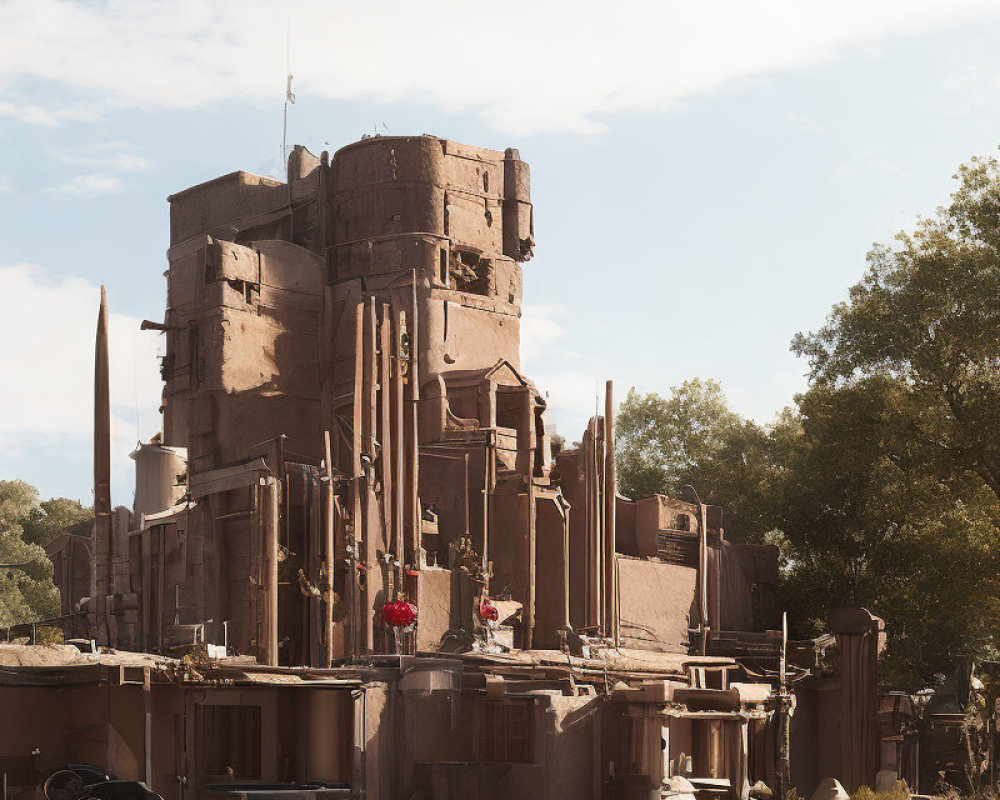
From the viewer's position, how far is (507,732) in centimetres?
2672

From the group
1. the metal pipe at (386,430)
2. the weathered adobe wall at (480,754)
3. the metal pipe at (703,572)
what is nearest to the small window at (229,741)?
the weathered adobe wall at (480,754)

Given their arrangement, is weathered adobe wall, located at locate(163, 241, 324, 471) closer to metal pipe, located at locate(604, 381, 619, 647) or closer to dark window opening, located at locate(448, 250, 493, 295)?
dark window opening, located at locate(448, 250, 493, 295)

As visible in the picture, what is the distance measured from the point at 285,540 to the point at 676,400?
32129 mm

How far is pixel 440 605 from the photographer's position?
37.5 meters

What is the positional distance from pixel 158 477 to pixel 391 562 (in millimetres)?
9873

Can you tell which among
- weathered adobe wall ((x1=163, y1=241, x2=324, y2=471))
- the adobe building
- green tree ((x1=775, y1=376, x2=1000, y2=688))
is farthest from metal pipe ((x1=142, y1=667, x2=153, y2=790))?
green tree ((x1=775, y1=376, x2=1000, y2=688))

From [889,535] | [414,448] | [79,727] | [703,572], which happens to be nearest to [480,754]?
[79,727]

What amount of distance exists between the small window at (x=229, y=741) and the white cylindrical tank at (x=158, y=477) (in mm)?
18621

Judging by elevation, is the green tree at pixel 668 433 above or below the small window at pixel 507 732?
above

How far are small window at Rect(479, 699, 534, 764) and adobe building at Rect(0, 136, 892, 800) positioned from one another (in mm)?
39

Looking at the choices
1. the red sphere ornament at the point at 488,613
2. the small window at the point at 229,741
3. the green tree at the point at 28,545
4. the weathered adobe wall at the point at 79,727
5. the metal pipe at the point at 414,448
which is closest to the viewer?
the weathered adobe wall at the point at 79,727

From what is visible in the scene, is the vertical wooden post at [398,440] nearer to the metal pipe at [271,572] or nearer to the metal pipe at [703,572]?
the metal pipe at [271,572]

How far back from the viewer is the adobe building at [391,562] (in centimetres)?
2556

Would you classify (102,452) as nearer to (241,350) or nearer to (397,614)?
(397,614)
